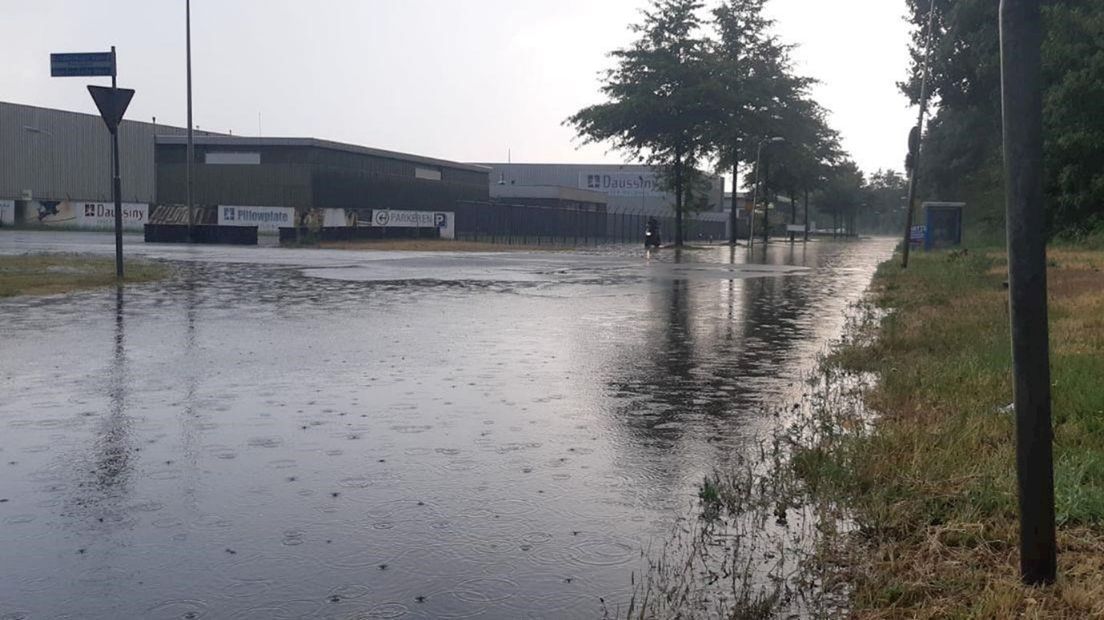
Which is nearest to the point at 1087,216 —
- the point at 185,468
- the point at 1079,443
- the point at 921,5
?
the point at 921,5

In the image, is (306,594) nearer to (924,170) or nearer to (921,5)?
(921,5)

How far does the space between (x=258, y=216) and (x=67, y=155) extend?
20.4m

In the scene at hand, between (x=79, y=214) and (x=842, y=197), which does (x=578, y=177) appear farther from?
(x=79, y=214)

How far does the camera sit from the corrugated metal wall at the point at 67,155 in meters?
72.8

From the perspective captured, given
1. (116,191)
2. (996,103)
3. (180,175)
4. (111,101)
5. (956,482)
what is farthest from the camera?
(180,175)

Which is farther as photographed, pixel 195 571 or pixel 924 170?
pixel 924 170

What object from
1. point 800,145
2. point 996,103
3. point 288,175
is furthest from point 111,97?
point 800,145

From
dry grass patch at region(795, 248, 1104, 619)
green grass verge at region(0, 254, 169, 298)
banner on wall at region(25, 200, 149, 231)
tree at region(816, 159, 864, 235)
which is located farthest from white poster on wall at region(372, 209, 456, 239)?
tree at region(816, 159, 864, 235)

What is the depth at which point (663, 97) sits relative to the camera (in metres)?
63.0

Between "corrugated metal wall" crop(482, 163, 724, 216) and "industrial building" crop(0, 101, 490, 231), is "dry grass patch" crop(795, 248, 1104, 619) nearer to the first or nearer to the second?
"industrial building" crop(0, 101, 490, 231)

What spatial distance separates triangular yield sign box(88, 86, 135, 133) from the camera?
2194 cm

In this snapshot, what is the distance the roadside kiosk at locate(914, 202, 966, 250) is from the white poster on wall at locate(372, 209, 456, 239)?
Answer: 29546 millimetres

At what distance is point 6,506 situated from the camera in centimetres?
590

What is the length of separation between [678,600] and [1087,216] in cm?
4261
